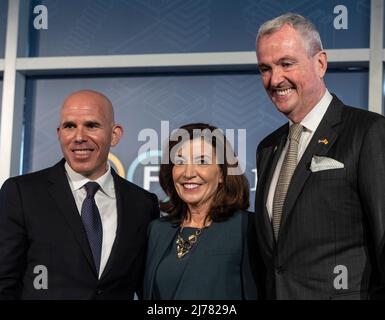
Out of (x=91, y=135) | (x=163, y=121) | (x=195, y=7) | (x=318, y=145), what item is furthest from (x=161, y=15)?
(x=318, y=145)

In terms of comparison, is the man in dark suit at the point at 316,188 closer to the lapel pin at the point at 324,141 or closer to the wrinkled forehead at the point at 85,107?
the lapel pin at the point at 324,141

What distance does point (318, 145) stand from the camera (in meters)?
1.88

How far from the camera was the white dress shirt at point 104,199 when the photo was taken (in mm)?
2256

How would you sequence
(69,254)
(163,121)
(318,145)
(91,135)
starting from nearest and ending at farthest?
(318,145) → (69,254) → (91,135) → (163,121)

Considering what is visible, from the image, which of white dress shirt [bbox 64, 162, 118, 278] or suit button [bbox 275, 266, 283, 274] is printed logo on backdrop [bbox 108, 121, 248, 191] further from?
suit button [bbox 275, 266, 283, 274]

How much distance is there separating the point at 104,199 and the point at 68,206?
6.7 inches

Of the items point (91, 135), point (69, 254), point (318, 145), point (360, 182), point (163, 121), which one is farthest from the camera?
point (163, 121)

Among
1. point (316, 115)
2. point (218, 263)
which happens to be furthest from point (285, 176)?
point (218, 263)

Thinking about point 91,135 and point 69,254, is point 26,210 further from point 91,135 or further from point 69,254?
point 91,135

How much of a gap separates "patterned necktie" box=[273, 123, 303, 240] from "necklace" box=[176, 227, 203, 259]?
0.40 metres

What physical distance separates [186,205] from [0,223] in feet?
2.28

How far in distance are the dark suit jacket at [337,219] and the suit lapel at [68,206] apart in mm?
686

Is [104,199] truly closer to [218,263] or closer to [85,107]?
[85,107]

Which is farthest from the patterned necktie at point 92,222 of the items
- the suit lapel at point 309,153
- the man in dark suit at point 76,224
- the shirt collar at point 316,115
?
the shirt collar at point 316,115
